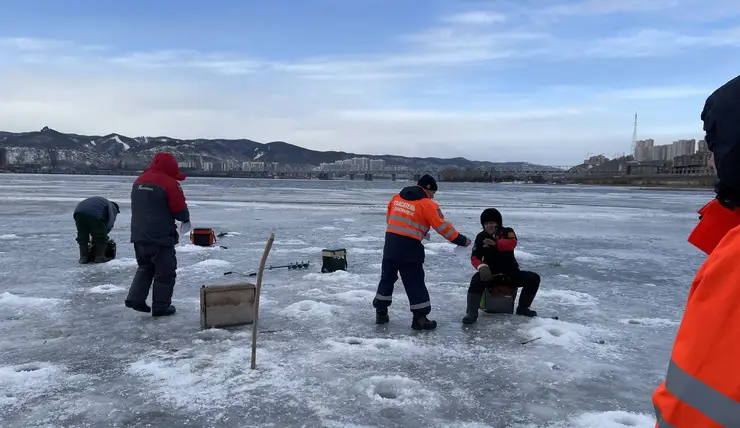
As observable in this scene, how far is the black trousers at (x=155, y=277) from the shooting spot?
6.18 m

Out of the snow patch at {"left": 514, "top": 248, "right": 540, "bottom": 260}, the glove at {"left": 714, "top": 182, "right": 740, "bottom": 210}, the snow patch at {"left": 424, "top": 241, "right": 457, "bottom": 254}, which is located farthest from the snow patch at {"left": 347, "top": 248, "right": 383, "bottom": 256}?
the glove at {"left": 714, "top": 182, "right": 740, "bottom": 210}

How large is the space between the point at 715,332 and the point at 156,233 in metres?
5.93

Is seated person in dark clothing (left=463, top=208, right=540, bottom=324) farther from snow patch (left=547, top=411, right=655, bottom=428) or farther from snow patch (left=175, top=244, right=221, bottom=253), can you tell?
snow patch (left=175, top=244, right=221, bottom=253)

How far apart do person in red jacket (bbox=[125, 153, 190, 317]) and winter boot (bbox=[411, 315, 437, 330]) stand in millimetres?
2884

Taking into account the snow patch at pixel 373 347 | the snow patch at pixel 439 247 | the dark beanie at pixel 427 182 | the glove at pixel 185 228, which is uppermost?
the dark beanie at pixel 427 182

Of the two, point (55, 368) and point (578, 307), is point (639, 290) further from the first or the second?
point (55, 368)

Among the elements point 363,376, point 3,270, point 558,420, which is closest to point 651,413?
point 558,420

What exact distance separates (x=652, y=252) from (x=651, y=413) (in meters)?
9.24

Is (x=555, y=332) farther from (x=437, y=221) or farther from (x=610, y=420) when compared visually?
(x=610, y=420)

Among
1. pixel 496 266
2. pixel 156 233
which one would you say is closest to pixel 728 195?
pixel 496 266

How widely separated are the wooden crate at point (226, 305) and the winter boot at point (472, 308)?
249 centimetres

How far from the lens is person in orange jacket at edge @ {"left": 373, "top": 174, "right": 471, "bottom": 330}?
5.89 metres

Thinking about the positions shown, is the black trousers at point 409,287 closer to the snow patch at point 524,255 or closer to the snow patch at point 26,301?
the snow patch at point 26,301

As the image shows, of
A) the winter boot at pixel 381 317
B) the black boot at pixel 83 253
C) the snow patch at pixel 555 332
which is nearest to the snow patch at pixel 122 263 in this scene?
the black boot at pixel 83 253
